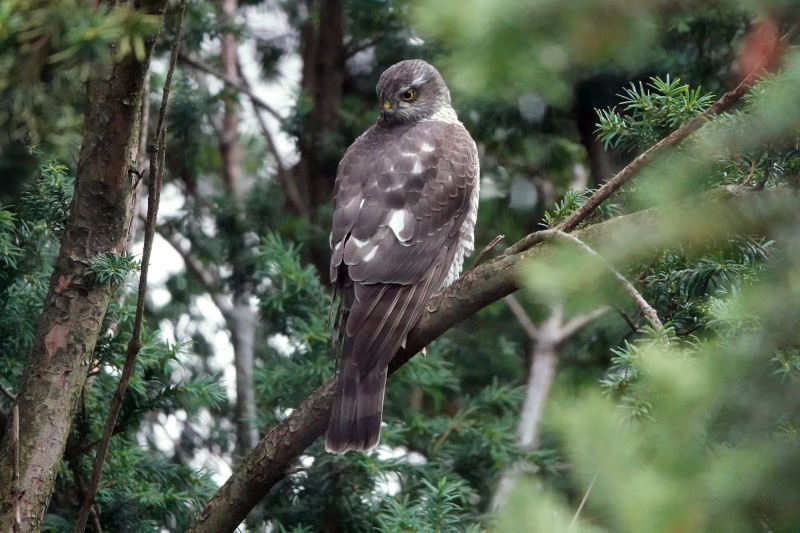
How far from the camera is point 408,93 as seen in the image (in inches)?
189

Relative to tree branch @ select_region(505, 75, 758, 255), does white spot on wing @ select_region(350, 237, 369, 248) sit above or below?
above

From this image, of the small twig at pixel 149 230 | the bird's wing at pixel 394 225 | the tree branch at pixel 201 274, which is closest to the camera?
the small twig at pixel 149 230

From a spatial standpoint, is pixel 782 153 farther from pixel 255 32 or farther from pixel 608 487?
pixel 255 32

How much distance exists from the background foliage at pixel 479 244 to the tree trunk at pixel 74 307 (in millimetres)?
128

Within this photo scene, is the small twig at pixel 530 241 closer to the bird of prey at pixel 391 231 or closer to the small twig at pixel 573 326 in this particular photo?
the bird of prey at pixel 391 231

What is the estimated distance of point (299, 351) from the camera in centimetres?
441

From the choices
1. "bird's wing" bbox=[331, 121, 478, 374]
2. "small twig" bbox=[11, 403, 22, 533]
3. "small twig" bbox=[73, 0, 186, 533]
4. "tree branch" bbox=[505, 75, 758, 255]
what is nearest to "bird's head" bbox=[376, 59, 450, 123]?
"bird's wing" bbox=[331, 121, 478, 374]

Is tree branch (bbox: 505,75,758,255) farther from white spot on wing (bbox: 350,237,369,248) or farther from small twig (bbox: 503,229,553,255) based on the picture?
white spot on wing (bbox: 350,237,369,248)

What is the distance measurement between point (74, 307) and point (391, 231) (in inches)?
57.6

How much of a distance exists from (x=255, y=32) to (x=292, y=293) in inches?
111

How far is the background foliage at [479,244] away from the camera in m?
1.46

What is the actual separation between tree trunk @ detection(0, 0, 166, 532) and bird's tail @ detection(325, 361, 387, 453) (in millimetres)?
865

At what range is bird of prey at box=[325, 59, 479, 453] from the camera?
3.54 metres

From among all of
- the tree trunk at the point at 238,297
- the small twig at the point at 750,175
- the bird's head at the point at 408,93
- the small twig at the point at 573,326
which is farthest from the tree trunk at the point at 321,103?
the small twig at the point at 750,175
